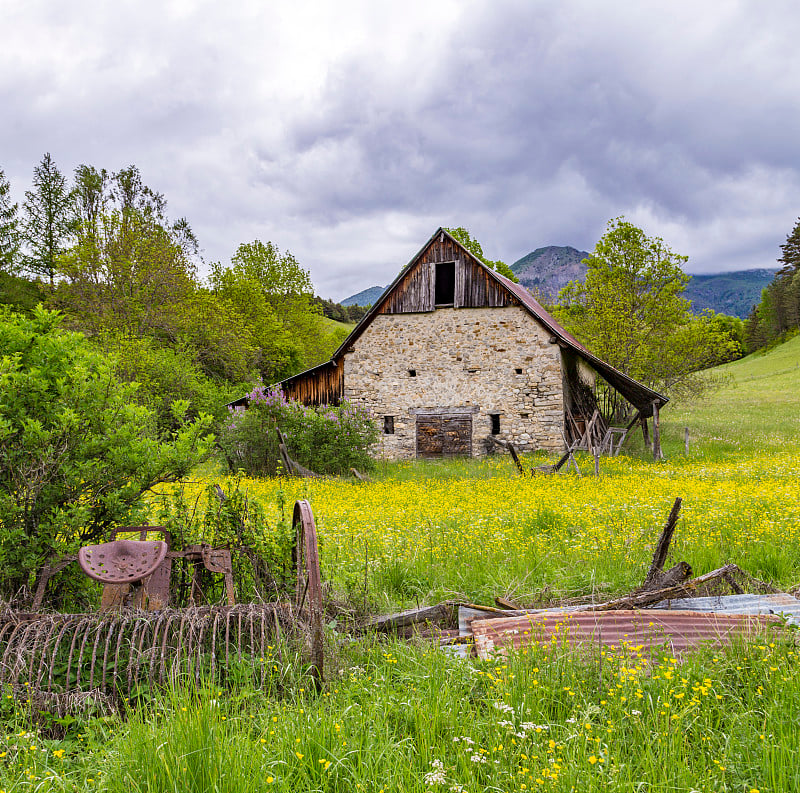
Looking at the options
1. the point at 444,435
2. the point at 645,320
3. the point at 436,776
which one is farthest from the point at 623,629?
the point at 645,320

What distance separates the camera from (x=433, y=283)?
1973 centimetres

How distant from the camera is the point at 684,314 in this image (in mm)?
25453

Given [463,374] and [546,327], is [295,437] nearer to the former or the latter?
[463,374]

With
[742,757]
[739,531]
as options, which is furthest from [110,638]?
[739,531]

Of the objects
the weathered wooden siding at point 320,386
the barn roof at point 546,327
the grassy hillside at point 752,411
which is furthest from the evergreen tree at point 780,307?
the weathered wooden siding at point 320,386

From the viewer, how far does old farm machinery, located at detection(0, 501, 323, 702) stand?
326 cm

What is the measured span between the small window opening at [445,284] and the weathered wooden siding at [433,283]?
25 cm

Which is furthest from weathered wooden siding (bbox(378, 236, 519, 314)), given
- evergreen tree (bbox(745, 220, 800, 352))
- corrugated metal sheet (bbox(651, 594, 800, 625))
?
evergreen tree (bbox(745, 220, 800, 352))

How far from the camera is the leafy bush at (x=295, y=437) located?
16.6m

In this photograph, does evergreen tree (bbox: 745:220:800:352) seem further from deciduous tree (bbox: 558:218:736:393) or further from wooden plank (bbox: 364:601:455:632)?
wooden plank (bbox: 364:601:455:632)

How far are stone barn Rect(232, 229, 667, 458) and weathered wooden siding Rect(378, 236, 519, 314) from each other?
0.03m

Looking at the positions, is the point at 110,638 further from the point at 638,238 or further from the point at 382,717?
the point at 638,238

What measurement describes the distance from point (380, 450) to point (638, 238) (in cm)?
1625

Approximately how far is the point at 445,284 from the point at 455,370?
3540 millimetres
